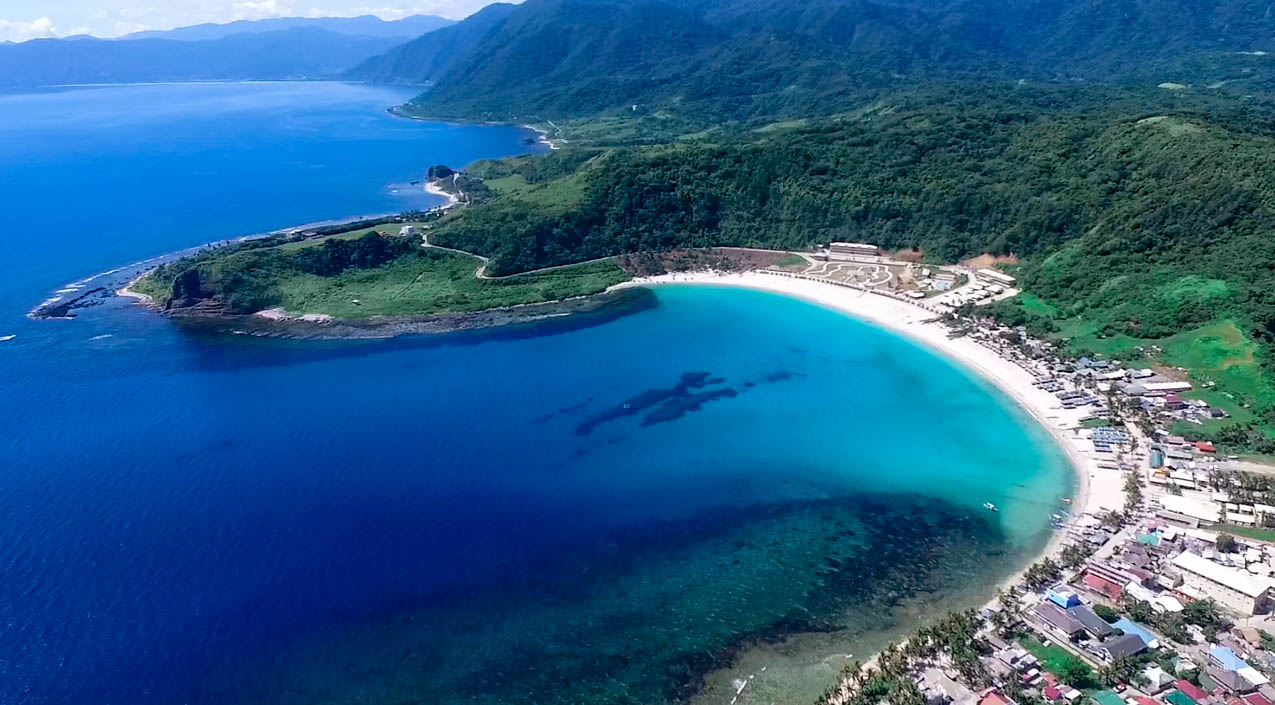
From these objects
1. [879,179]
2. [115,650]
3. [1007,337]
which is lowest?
[115,650]

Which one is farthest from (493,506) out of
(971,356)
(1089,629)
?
(971,356)

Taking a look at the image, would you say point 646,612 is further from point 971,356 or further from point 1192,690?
point 971,356

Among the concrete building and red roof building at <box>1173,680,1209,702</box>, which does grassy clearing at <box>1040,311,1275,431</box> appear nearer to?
the concrete building

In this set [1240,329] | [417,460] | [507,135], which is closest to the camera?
[417,460]

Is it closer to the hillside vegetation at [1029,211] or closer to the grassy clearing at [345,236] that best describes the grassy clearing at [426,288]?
the hillside vegetation at [1029,211]

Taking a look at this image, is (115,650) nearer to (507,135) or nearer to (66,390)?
(66,390)

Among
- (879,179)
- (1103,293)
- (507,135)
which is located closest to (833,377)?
(1103,293)

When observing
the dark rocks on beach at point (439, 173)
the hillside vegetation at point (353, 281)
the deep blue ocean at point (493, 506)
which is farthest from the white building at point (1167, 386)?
the dark rocks on beach at point (439, 173)
